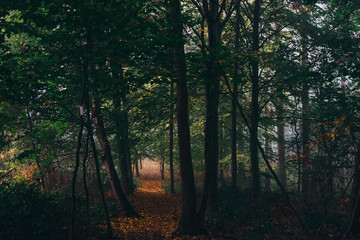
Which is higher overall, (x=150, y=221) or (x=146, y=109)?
(x=146, y=109)

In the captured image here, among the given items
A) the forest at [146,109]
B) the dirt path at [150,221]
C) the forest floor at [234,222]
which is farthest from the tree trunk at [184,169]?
the dirt path at [150,221]

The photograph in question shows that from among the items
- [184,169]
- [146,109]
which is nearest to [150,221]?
[184,169]

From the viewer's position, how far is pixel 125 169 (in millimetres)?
14562

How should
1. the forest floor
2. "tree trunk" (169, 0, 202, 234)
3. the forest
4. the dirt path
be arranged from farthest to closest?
the dirt path → "tree trunk" (169, 0, 202, 234) → the forest floor → the forest

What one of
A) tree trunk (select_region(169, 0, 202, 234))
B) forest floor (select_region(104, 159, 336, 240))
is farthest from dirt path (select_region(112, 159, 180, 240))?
tree trunk (select_region(169, 0, 202, 234))

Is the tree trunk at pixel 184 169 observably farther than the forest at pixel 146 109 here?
Yes

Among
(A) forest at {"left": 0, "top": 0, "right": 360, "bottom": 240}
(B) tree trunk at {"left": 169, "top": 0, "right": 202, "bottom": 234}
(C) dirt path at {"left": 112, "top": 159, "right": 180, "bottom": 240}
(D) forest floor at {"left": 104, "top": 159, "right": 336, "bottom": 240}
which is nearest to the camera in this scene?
(A) forest at {"left": 0, "top": 0, "right": 360, "bottom": 240}

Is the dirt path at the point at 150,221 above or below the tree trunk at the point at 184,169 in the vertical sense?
below

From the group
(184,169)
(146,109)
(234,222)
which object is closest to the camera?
(184,169)

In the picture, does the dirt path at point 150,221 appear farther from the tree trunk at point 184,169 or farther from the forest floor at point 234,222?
the tree trunk at point 184,169

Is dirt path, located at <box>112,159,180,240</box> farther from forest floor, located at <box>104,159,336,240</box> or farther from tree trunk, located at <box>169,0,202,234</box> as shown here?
tree trunk, located at <box>169,0,202,234</box>

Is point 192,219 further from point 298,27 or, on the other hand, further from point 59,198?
point 298,27

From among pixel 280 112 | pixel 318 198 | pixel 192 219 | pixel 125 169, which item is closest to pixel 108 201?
pixel 125 169

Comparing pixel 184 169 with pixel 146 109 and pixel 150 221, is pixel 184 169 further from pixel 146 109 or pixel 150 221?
pixel 150 221
